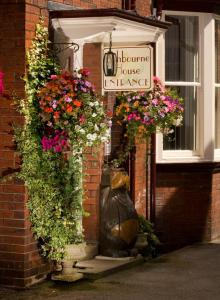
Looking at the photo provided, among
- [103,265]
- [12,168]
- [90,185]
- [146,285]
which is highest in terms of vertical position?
[12,168]

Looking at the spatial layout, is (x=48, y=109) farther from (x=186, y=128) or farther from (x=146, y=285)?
(x=186, y=128)

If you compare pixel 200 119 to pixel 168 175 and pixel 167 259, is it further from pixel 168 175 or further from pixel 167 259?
pixel 167 259

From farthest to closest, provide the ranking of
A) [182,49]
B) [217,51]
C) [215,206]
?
[217,51], [215,206], [182,49]

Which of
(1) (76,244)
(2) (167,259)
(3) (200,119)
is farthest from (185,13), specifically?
(1) (76,244)

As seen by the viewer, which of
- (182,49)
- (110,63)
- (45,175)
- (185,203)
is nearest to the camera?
(45,175)

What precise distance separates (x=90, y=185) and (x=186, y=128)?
2.57 meters

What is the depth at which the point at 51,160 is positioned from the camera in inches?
319

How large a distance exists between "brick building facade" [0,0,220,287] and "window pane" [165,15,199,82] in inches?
9.6

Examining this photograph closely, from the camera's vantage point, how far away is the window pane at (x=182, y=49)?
36.9ft

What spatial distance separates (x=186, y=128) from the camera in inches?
449

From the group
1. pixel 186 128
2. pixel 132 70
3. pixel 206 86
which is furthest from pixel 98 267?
pixel 206 86

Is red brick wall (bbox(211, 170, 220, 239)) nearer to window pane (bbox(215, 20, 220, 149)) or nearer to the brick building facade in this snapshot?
the brick building facade

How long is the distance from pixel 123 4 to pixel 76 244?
3336 millimetres

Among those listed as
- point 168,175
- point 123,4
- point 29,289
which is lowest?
point 29,289
